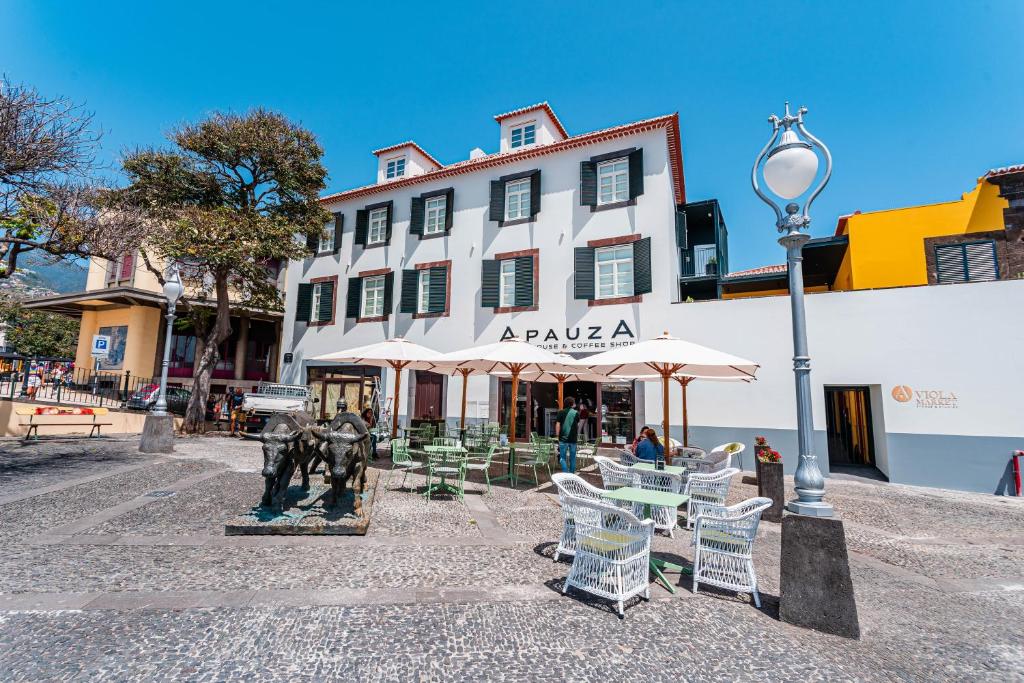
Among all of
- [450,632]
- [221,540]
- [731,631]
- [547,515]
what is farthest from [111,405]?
[731,631]

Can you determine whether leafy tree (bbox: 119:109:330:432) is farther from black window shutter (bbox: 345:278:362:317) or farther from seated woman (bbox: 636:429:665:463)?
seated woman (bbox: 636:429:665:463)

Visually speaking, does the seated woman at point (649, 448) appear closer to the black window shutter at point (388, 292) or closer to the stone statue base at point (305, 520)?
the stone statue base at point (305, 520)

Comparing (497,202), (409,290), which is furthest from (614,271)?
(409,290)

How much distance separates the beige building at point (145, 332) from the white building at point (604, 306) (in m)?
6.92

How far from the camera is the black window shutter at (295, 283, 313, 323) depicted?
20125mm

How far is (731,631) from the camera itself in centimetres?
377

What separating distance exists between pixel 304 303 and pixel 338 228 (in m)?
3.61

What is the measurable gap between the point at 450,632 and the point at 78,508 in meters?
6.42

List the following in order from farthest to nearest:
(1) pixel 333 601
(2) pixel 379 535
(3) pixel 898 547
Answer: (3) pixel 898 547 < (2) pixel 379 535 < (1) pixel 333 601

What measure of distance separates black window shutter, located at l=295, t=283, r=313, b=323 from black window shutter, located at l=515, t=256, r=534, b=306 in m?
9.82

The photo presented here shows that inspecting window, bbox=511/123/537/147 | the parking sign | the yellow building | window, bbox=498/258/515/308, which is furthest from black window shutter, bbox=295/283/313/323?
the yellow building

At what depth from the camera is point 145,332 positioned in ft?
74.9

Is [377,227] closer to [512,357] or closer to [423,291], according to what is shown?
[423,291]

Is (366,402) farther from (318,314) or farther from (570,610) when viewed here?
(570,610)
